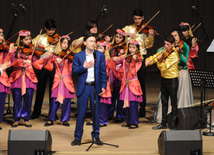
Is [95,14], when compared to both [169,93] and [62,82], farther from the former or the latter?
[169,93]

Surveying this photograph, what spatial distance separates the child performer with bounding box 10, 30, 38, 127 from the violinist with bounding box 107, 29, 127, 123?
1185mm

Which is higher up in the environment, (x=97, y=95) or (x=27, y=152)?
(x=97, y=95)

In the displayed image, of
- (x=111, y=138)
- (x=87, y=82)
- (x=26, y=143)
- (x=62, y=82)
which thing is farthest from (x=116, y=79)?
(x=26, y=143)

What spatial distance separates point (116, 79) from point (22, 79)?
1396 mm

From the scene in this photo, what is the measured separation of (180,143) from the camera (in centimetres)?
362

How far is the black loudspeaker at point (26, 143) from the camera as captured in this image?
3.57m

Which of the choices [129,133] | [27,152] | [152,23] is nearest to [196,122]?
[129,133]

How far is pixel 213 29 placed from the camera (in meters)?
11.0

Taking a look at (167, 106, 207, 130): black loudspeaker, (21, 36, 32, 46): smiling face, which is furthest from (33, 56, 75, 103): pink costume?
(167, 106, 207, 130): black loudspeaker

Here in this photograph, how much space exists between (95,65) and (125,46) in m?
1.52

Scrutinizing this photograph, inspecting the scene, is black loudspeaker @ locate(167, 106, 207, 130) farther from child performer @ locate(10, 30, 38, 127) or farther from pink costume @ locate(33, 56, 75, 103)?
child performer @ locate(10, 30, 38, 127)

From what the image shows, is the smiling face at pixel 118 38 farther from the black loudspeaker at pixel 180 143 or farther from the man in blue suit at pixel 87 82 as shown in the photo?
the black loudspeaker at pixel 180 143

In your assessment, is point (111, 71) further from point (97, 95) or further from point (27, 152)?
point (27, 152)

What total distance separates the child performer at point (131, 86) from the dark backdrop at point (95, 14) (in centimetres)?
538
